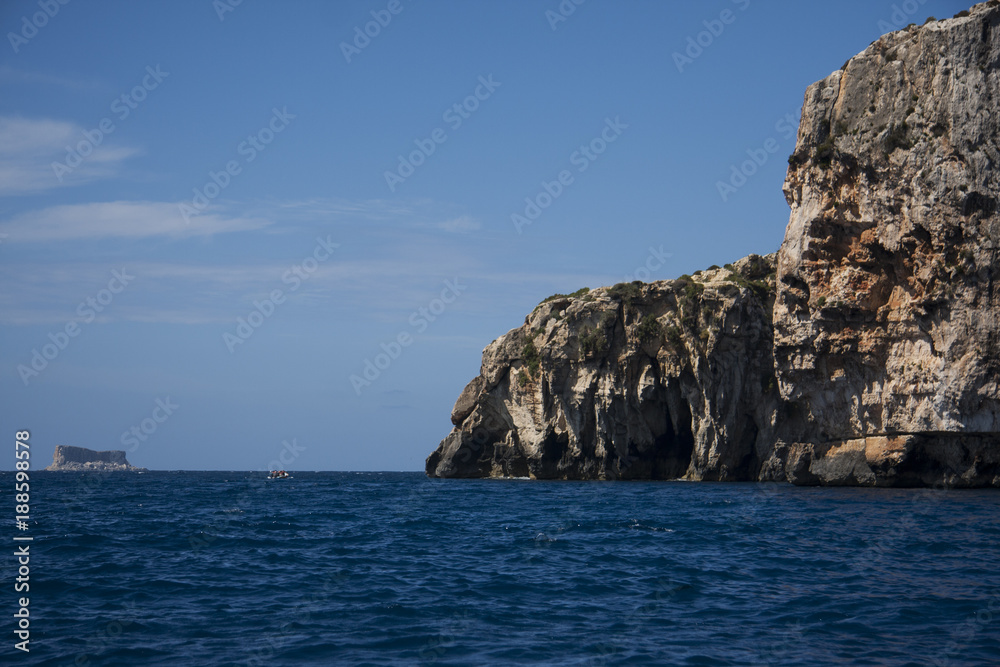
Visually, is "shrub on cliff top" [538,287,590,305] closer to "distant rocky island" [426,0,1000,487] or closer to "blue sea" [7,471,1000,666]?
"distant rocky island" [426,0,1000,487]

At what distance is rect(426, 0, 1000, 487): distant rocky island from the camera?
44.8 m

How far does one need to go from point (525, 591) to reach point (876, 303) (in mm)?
39007

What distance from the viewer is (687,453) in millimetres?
76750

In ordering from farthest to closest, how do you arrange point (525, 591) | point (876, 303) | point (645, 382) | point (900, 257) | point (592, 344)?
point (592, 344)
point (645, 382)
point (876, 303)
point (900, 257)
point (525, 591)

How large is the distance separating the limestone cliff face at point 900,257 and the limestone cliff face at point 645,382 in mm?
14322

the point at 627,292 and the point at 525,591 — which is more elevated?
the point at 627,292

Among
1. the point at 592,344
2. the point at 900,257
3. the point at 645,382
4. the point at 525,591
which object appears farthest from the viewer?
the point at 592,344

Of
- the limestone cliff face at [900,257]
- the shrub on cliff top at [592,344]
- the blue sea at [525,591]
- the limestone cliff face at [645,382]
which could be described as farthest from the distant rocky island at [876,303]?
the blue sea at [525,591]

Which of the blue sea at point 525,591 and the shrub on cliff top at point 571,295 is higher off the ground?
the shrub on cliff top at point 571,295

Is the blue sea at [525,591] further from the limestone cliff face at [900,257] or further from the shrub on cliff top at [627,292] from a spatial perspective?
the shrub on cliff top at [627,292]

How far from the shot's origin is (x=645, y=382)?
7381cm

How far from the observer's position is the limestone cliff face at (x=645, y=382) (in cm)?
7050

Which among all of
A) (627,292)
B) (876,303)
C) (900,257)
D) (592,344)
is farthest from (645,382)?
(900,257)

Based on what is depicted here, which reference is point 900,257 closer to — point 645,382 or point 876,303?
point 876,303
